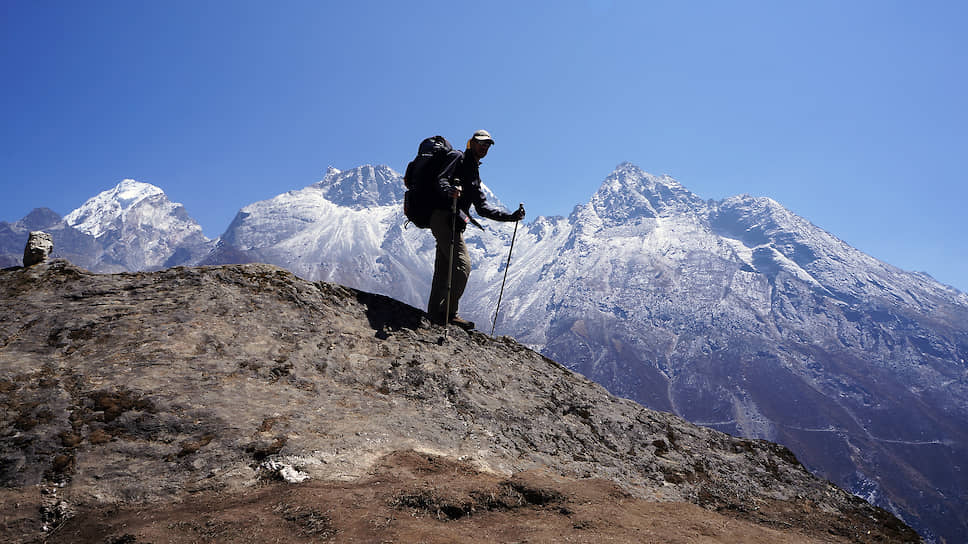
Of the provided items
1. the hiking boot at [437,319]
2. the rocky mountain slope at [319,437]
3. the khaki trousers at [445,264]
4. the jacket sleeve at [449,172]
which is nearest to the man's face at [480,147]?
the jacket sleeve at [449,172]

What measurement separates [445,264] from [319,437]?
20.3ft

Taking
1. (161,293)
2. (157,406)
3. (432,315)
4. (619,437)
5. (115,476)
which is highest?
(432,315)

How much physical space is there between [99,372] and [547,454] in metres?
7.25

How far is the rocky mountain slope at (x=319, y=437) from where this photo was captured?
16.5 ft

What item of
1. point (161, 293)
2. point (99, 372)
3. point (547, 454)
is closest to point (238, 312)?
point (161, 293)

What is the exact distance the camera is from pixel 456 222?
1198 cm

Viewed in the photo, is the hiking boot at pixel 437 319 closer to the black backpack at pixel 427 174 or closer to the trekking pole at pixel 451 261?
the trekking pole at pixel 451 261

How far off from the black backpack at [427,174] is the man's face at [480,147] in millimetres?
480

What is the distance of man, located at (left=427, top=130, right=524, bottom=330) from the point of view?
38.8ft

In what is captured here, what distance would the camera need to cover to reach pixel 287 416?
6.86 meters

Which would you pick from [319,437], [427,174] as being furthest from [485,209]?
[319,437]

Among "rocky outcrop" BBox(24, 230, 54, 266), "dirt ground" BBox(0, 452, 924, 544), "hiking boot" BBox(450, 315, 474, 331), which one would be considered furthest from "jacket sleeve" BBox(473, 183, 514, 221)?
"rocky outcrop" BBox(24, 230, 54, 266)

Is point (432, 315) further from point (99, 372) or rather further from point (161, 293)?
point (99, 372)

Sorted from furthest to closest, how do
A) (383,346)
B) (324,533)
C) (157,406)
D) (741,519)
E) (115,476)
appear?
1. (383,346)
2. (741,519)
3. (157,406)
4. (115,476)
5. (324,533)
